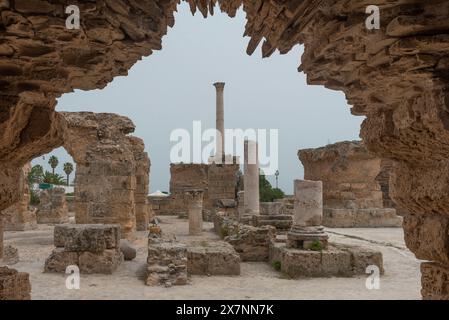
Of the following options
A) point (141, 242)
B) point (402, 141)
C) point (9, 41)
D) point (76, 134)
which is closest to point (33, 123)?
point (9, 41)

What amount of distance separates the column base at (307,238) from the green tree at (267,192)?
19541 millimetres

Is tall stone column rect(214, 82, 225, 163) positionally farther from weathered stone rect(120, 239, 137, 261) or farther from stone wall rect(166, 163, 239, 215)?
weathered stone rect(120, 239, 137, 261)

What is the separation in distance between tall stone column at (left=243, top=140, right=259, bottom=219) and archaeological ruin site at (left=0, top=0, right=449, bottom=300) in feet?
0.17

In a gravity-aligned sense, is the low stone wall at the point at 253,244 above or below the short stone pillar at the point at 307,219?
below

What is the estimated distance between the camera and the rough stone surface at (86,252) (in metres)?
8.84

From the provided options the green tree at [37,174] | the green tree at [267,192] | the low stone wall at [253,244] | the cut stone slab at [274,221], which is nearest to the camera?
the low stone wall at [253,244]

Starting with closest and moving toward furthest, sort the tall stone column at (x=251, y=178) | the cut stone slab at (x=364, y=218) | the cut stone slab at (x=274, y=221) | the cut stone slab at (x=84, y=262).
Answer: the cut stone slab at (x=84, y=262) < the cut stone slab at (x=274, y=221) < the tall stone column at (x=251, y=178) < the cut stone slab at (x=364, y=218)

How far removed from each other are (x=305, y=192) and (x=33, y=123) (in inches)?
332

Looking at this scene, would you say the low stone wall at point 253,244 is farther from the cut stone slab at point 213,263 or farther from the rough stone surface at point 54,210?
the rough stone surface at point 54,210

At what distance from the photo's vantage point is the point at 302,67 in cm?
331

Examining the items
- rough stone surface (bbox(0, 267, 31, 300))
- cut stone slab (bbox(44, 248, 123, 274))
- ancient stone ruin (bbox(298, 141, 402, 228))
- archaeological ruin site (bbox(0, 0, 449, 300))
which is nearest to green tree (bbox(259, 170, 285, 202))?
ancient stone ruin (bbox(298, 141, 402, 228))

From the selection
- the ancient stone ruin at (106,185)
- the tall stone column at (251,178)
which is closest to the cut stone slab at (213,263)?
the ancient stone ruin at (106,185)
